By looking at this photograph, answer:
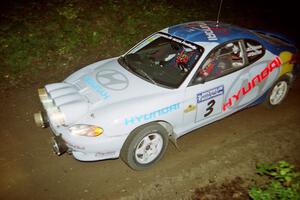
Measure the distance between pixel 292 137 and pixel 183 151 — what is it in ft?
6.48

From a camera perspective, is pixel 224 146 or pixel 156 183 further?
pixel 224 146

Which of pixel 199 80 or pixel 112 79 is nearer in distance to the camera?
pixel 199 80

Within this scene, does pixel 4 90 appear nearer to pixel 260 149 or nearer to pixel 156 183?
pixel 156 183

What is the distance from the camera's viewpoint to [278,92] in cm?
579

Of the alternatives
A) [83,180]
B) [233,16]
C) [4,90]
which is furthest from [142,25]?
[83,180]

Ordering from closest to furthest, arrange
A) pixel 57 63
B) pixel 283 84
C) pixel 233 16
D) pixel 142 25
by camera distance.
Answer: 1. pixel 283 84
2. pixel 57 63
3. pixel 142 25
4. pixel 233 16

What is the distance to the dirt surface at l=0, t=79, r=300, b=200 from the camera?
407 centimetres

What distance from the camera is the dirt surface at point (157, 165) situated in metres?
4.07

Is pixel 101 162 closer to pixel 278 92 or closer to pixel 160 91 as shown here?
pixel 160 91

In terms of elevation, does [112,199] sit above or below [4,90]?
below

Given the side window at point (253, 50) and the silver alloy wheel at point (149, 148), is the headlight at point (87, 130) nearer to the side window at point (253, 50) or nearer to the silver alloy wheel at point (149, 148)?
the silver alloy wheel at point (149, 148)

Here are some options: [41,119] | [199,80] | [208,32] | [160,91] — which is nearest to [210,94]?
[199,80]

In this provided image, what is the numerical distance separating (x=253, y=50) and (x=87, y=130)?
124 inches

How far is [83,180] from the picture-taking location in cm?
422
